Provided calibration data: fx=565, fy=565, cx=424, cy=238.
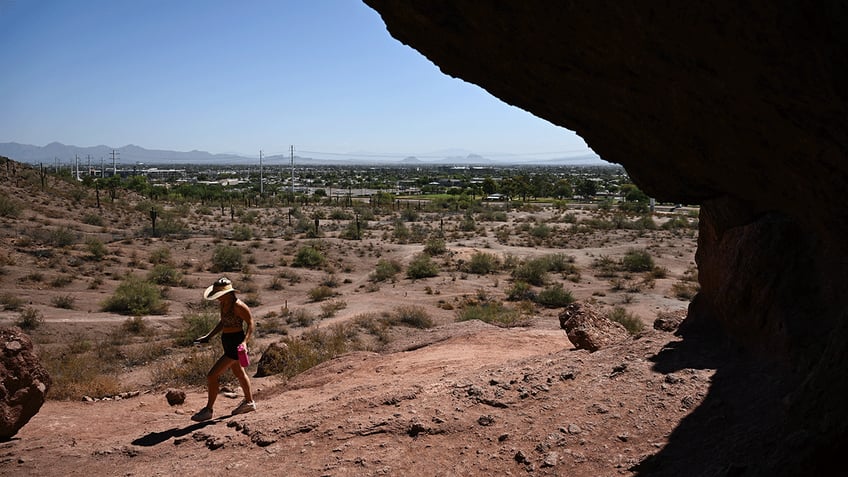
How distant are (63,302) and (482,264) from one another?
17.3 metres

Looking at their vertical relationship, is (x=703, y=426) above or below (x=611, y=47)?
below

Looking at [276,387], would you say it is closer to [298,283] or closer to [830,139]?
[830,139]

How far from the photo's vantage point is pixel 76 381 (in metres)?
10.0

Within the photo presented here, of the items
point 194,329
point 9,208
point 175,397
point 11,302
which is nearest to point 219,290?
point 175,397

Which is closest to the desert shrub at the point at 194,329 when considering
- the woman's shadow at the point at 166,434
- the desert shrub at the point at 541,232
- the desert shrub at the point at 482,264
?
the woman's shadow at the point at 166,434

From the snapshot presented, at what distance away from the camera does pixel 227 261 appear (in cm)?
2709

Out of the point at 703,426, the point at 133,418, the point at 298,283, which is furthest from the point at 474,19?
the point at 298,283

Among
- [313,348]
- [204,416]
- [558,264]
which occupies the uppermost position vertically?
Result: [204,416]

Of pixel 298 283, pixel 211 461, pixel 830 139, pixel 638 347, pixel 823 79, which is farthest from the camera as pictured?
pixel 298 283

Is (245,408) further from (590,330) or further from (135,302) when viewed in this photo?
(135,302)

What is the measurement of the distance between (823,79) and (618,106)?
167cm

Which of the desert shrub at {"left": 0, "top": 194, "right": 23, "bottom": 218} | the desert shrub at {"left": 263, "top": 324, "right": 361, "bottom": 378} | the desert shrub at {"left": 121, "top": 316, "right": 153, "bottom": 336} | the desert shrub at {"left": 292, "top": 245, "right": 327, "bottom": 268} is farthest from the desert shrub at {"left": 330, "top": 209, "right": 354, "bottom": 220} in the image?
the desert shrub at {"left": 263, "top": 324, "right": 361, "bottom": 378}

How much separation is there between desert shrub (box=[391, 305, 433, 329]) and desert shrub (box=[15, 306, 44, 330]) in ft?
32.2

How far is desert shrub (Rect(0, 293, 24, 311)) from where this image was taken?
17109 millimetres
